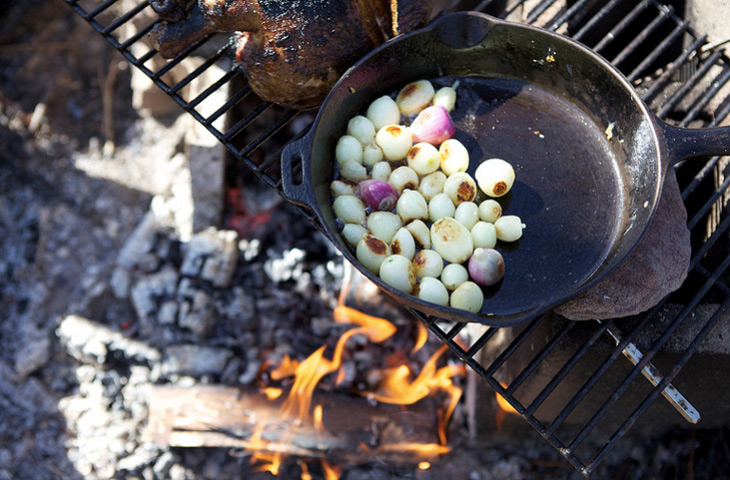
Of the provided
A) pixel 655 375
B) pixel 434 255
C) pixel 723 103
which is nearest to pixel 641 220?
pixel 655 375

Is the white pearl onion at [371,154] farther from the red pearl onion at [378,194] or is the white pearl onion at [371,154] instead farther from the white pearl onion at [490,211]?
the white pearl onion at [490,211]

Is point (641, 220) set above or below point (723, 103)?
below

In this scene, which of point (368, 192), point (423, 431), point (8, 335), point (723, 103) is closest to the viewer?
point (368, 192)

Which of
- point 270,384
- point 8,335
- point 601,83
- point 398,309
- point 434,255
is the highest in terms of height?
point 601,83

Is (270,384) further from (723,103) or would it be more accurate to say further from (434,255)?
(723,103)

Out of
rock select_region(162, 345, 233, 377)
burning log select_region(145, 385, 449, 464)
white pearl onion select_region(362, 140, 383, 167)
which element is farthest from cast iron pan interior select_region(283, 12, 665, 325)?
rock select_region(162, 345, 233, 377)

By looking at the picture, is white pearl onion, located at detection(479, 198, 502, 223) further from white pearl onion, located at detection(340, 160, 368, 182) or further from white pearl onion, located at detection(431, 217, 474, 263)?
white pearl onion, located at detection(340, 160, 368, 182)

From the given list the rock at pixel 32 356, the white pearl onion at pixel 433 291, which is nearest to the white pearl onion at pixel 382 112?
the white pearl onion at pixel 433 291

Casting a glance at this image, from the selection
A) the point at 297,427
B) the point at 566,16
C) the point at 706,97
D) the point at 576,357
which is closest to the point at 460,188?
the point at 576,357

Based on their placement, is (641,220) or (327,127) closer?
(641,220)
